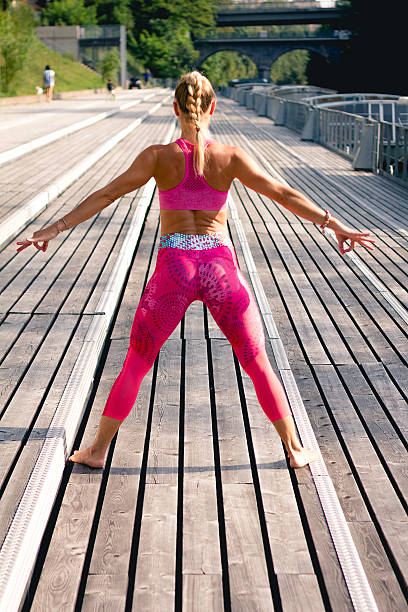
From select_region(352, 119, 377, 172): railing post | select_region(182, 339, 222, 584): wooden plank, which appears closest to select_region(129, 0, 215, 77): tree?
select_region(352, 119, 377, 172): railing post

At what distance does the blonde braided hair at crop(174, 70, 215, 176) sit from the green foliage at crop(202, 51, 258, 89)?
9713 cm

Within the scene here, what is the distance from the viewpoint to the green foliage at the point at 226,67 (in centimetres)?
10040

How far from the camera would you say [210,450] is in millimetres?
3756

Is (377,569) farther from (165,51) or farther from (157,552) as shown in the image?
(165,51)

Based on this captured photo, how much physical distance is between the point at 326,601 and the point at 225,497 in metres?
0.76

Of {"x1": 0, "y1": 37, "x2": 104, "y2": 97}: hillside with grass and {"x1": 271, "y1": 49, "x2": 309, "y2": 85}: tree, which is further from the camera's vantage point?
{"x1": 271, "y1": 49, "x2": 309, "y2": 85}: tree

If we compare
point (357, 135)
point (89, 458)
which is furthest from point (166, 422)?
point (357, 135)

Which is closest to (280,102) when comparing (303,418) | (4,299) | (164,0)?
(4,299)

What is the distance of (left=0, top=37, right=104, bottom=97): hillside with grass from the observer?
1364 inches

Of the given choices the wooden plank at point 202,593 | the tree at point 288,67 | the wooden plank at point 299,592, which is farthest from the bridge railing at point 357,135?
the tree at point 288,67

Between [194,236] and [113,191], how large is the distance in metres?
0.40

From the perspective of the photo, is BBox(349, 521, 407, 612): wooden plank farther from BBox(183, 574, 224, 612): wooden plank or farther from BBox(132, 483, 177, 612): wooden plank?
BBox(132, 483, 177, 612): wooden plank

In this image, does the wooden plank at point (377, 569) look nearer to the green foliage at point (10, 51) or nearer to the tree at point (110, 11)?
the green foliage at point (10, 51)

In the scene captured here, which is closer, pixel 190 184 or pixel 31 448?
pixel 190 184
